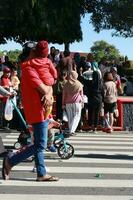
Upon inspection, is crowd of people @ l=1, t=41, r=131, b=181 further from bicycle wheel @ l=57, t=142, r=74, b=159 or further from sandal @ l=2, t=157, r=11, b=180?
bicycle wheel @ l=57, t=142, r=74, b=159

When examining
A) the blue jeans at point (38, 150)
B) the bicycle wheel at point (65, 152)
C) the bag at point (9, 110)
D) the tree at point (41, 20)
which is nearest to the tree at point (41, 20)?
the tree at point (41, 20)

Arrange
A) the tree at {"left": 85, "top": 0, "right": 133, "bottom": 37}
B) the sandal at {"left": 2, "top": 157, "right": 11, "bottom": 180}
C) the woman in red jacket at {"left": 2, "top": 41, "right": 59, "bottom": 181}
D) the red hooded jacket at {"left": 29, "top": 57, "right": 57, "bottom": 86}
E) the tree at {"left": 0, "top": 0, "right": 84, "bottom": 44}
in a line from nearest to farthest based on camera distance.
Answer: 1. the woman in red jacket at {"left": 2, "top": 41, "right": 59, "bottom": 181}
2. the red hooded jacket at {"left": 29, "top": 57, "right": 57, "bottom": 86}
3. the sandal at {"left": 2, "top": 157, "right": 11, "bottom": 180}
4. the tree at {"left": 0, "top": 0, "right": 84, "bottom": 44}
5. the tree at {"left": 85, "top": 0, "right": 133, "bottom": 37}

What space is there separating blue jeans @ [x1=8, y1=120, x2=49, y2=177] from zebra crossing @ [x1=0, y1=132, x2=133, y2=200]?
0.76 ft

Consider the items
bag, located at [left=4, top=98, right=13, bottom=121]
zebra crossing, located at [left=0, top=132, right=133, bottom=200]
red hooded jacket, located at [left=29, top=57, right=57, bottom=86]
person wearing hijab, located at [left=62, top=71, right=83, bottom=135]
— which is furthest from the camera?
person wearing hijab, located at [left=62, top=71, right=83, bottom=135]

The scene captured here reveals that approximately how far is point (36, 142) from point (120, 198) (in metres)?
1.51

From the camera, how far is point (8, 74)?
54.4 ft

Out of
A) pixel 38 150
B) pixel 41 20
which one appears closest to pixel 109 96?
pixel 38 150

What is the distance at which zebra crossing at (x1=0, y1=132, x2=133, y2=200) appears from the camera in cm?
784

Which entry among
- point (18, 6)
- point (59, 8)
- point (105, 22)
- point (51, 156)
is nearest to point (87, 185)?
point (51, 156)

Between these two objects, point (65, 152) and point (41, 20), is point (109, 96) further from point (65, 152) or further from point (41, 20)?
point (41, 20)

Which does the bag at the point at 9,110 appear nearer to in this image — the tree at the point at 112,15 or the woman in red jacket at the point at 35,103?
the woman in red jacket at the point at 35,103

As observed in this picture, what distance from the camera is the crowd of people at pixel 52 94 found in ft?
27.9

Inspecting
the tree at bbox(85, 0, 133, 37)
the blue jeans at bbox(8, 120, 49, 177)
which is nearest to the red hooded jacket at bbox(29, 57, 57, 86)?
the blue jeans at bbox(8, 120, 49, 177)

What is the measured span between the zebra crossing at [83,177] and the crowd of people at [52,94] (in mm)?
341
